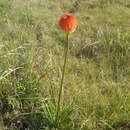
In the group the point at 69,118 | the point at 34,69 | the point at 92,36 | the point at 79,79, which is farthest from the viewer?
the point at 92,36

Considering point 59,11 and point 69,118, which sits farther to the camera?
point 59,11

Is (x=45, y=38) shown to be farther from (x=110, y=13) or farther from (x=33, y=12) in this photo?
(x=110, y=13)

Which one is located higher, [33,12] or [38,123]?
[33,12]

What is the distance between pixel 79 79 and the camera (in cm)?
284

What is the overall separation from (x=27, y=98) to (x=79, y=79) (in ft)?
2.29

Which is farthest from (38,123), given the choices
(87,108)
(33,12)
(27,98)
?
(33,12)

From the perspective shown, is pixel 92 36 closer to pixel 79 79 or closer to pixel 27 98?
pixel 79 79

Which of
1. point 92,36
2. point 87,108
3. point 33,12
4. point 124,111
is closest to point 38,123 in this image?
point 87,108

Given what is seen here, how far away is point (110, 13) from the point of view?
4.59 metres

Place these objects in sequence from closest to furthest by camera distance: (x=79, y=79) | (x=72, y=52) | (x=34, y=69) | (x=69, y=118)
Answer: (x=69, y=118)
(x=34, y=69)
(x=79, y=79)
(x=72, y=52)

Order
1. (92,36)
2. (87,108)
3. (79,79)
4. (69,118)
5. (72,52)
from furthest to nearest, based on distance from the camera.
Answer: (92,36) < (72,52) < (79,79) < (87,108) < (69,118)

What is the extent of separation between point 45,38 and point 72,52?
40 centimetres

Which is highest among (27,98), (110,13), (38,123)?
(110,13)

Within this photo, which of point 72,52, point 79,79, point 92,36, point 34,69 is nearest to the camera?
point 34,69
